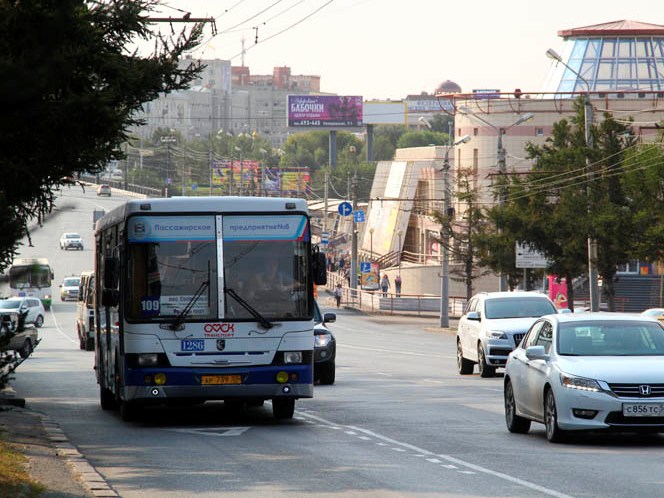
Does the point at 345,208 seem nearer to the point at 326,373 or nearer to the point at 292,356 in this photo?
the point at 326,373

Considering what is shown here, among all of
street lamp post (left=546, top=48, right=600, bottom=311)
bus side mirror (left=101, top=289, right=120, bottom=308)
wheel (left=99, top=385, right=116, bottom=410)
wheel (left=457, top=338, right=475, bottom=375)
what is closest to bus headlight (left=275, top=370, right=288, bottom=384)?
bus side mirror (left=101, top=289, right=120, bottom=308)

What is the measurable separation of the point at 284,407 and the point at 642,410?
556cm

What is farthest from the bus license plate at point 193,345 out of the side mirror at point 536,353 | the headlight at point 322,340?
the headlight at point 322,340

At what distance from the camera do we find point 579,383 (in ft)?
45.5

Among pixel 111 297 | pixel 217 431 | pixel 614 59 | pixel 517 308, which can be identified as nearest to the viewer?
pixel 217 431

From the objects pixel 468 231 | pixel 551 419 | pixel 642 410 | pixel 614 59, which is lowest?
pixel 551 419

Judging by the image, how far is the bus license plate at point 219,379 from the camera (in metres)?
16.4

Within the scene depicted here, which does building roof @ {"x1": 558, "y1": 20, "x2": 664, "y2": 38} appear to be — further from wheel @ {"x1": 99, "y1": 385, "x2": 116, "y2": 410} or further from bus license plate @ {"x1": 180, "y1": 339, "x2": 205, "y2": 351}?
bus license plate @ {"x1": 180, "y1": 339, "x2": 205, "y2": 351}

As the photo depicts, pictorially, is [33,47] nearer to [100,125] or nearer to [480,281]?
[100,125]

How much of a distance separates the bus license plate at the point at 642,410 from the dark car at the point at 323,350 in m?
10.7

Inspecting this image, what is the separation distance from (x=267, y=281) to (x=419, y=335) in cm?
3941

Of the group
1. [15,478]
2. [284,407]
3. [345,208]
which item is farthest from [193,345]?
[345,208]

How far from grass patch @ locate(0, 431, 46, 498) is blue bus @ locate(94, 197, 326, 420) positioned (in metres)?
3.38

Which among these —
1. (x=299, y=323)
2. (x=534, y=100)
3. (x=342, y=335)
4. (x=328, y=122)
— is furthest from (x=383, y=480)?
(x=328, y=122)
